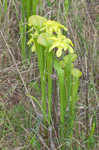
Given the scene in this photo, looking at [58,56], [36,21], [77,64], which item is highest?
[36,21]

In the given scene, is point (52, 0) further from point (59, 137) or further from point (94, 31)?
point (59, 137)

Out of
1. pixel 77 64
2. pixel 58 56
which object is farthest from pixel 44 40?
pixel 77 64

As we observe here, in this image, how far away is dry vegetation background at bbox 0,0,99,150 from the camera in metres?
1.15

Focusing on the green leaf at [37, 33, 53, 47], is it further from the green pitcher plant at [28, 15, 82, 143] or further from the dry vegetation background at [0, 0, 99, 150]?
the dry vegetation background at [0, 0, 99, 150]

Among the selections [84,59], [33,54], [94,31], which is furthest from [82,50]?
[33,54]

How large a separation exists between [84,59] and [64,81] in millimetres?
234

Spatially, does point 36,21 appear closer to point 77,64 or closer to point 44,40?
point 44,40

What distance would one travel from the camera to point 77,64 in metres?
1.29

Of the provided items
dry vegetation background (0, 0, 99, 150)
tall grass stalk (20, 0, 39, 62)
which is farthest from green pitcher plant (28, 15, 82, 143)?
tall grass stalk (20, 0, 39, 62)

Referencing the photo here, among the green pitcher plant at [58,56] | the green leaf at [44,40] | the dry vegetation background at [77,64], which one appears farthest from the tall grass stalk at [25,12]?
the green leaf at [44,40]

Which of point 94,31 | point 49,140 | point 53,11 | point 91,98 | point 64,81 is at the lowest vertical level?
point 49,140

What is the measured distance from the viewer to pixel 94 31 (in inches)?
54.7

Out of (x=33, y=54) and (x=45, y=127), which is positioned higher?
(x=33, y=54)

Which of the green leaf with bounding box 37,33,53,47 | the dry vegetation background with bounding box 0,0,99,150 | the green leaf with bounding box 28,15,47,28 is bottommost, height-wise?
the dry vegetation background with bounding box 0,0,99,150
